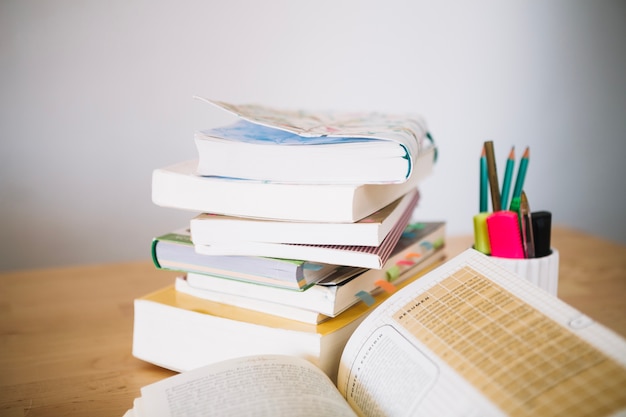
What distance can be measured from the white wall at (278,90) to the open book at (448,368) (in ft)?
2.56

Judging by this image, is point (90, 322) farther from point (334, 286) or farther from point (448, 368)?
point (448, 368)

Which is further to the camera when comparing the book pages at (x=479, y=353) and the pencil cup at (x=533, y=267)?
the pencil cup at (x=533, y=267)

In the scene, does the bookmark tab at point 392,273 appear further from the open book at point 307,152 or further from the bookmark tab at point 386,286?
the open book at point 307,152

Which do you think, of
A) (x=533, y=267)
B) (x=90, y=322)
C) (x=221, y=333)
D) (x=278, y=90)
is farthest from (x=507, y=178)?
(x=278, y=90)

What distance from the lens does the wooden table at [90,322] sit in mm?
598

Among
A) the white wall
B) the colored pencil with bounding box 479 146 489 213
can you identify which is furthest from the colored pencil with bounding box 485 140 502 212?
the white wall

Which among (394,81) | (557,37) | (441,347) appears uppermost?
(557,37)

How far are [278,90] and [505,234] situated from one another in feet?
2.39

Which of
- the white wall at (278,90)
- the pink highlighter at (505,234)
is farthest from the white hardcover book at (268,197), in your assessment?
the white wall at (278,90)

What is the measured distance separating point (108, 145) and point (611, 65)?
3.57 ft

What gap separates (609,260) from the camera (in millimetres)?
1008

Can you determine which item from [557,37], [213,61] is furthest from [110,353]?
[557,37]

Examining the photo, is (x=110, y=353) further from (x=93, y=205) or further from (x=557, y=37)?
(x=557, y=37)

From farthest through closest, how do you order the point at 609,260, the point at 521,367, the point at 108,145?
the point at 108,145, the point at 609,260, the point at 521,367
